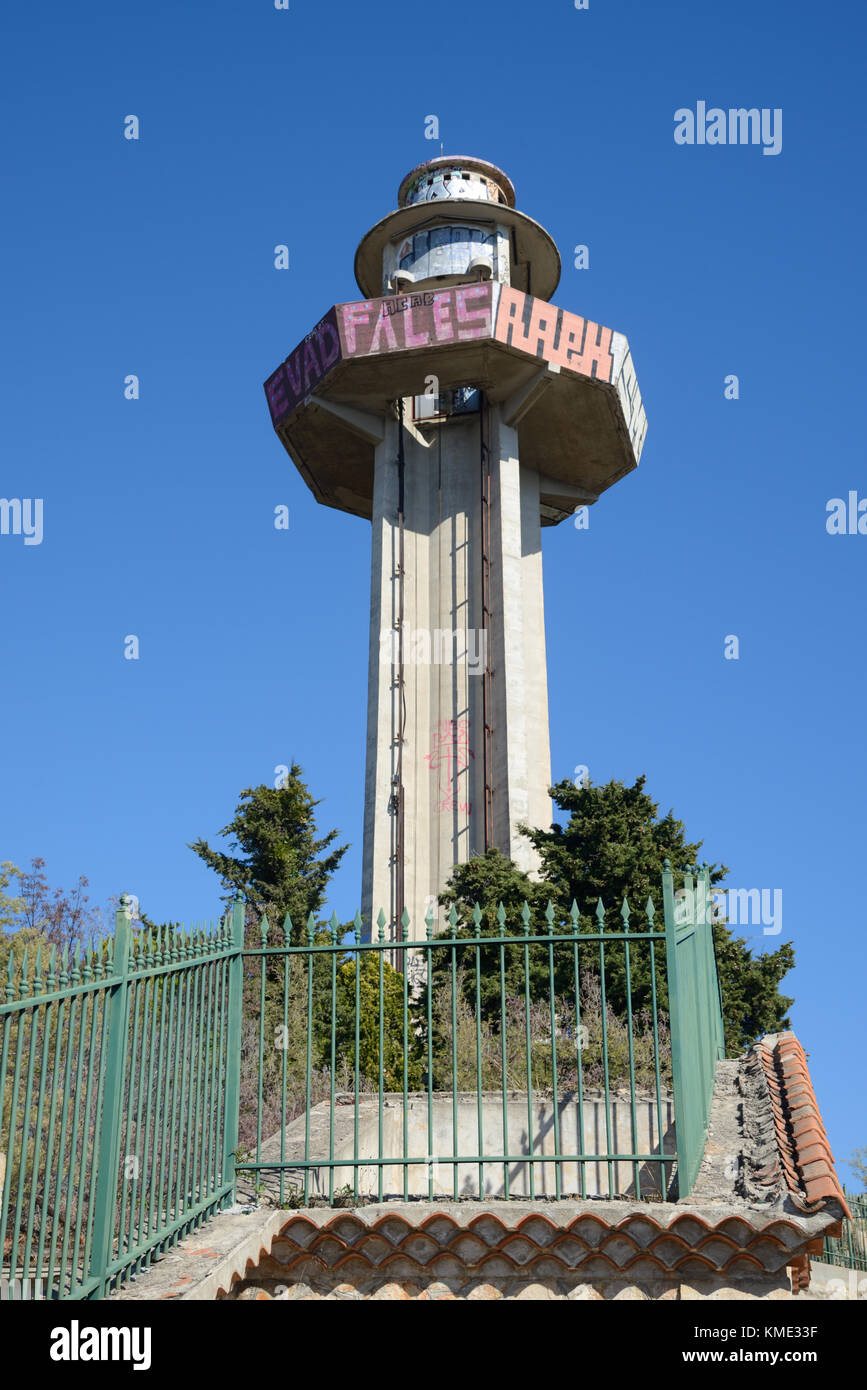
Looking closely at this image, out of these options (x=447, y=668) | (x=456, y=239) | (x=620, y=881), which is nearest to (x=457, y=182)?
(x=456, y=239)

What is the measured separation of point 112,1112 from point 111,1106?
3 cm

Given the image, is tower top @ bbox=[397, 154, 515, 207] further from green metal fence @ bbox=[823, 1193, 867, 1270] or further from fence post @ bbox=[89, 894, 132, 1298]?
fence post @ bbox=[89, 894, 132, 1298]

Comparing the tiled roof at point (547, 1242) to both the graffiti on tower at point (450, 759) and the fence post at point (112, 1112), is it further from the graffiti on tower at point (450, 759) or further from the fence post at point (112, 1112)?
the graffiti on tower at point (450, 759)

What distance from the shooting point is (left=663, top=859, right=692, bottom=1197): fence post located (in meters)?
7.26

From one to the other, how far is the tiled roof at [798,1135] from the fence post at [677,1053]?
1.68 ft

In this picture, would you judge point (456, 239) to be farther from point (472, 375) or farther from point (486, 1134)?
point (486, 1134)

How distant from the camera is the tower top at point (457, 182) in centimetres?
3672

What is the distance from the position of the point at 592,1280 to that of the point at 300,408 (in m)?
29.8

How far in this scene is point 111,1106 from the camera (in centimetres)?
645

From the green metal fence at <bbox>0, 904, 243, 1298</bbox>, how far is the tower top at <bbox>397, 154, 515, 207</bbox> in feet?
107

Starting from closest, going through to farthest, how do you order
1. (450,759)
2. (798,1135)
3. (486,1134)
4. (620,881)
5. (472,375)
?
(798,1135)
(486,1134)
(620,881)
(450,759)
(472,375)
